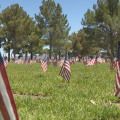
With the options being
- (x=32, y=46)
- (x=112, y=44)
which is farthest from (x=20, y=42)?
(x=112, y=44)

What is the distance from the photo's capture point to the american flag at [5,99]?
1.43m

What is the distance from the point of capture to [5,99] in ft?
4.76

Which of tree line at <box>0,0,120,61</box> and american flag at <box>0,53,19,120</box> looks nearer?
american flag at <box>0,53,19,120</box>

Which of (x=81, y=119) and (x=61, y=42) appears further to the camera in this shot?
(x=61, y=42)

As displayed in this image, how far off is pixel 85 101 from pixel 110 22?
4065 centimetres

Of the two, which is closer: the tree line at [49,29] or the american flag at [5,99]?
the american flag at [5,99]

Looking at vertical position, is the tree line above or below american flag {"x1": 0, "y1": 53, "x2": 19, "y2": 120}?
above

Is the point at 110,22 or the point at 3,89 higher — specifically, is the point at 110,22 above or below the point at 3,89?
above

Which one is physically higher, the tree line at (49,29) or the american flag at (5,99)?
the tree line at (49,29)

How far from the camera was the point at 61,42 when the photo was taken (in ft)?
186

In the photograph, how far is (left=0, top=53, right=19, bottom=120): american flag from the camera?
143cm

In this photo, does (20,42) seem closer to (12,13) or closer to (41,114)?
(12,13)

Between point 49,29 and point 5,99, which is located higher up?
point 49,29

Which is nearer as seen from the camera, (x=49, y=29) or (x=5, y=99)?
(x=5, y=99)
